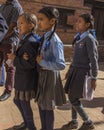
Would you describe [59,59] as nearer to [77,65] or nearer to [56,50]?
[56,50]

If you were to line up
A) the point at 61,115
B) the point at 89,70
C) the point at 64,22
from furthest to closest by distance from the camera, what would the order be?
1. the point at 64,22
2. the point at 61,115
3. the point at 89,70

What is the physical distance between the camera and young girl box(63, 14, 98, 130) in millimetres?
3977

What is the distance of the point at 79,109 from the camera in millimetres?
4184

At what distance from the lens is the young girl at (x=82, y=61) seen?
398cm

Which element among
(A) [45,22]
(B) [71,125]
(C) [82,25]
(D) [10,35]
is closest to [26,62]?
(A) [45,22]

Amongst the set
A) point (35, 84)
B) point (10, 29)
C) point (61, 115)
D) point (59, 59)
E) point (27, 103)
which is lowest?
point (61, 115)

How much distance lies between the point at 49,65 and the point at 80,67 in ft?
3.17

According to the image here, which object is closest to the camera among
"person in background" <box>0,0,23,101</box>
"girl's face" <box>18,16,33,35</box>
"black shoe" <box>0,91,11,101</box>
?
"girl's face" <box>18,16,33,35</box>

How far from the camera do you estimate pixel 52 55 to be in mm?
3320

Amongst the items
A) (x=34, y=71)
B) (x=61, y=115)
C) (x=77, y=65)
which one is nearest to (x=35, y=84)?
(x=34, y=71)

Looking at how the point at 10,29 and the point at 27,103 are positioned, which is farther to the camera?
the point at 10,29

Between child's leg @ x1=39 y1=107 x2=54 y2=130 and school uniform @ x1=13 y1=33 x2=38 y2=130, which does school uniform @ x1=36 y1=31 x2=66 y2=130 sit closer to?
child's leg @ x1=39 y1=107 x2=54 y2=130

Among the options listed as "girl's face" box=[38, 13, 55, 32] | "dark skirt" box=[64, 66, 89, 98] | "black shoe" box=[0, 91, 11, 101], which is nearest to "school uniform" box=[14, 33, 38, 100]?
"girl's face" box=[38, 13, 55, 32]

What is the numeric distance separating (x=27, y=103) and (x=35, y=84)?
0.27 metres
